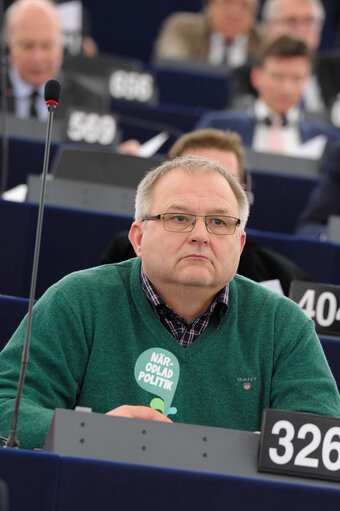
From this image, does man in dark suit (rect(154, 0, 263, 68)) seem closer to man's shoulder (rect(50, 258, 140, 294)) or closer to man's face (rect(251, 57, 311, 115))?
man's face (rect(251, 57, 311, 115))

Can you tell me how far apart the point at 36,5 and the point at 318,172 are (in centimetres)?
204

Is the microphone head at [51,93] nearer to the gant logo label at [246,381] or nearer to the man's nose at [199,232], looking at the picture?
the man's nose at [199,232]

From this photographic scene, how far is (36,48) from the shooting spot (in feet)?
19.9

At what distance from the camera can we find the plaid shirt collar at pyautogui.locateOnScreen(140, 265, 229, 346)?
252 cm

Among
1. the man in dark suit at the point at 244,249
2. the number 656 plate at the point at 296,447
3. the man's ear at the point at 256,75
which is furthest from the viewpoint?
the man's ear at the point at 256,75

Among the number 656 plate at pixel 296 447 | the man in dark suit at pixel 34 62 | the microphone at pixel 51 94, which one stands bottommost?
the number 656 plate at pixel 296 447

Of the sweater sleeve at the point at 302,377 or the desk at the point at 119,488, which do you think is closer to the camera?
the desk at the point at 119,488

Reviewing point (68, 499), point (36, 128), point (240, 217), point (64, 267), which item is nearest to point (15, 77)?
point (36, 128)

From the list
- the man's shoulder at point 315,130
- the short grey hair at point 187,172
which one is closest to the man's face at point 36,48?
the man's shoulder at point 315,130

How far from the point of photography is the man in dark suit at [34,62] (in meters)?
6.07

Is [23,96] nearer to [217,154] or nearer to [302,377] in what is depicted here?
[217,154]

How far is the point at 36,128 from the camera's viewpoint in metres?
5.48

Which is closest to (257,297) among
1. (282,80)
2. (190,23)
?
(282,80)

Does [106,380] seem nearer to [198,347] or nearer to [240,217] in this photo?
[198,347]
